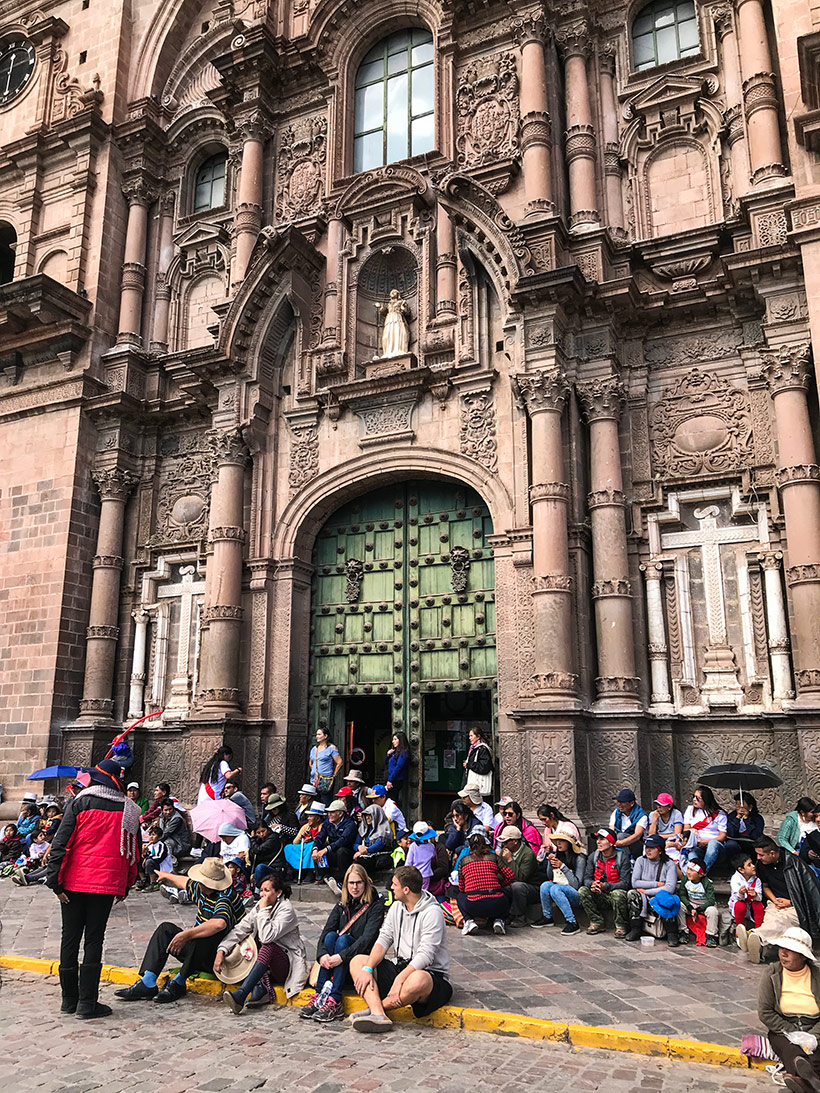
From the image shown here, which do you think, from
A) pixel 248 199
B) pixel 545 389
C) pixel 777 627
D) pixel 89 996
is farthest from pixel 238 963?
pixel 248 199

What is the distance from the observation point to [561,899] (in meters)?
10.3

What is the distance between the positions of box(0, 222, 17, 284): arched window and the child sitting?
860 inches

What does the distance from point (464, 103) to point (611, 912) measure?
14627 millimetres

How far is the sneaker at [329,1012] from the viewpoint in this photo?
275 inches

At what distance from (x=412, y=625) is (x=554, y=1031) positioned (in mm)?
9326

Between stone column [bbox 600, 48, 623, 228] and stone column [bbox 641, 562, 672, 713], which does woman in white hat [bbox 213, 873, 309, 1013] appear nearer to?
stone column [bbox 641, 562, 672, 713]

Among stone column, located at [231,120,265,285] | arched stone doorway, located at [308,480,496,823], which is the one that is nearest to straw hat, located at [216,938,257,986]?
arched stone doorway, located at [308,480,496,823]

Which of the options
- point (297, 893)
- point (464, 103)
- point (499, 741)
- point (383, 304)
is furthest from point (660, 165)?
point (297, 893)

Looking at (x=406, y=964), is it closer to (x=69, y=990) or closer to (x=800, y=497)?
(x=69, y=990)

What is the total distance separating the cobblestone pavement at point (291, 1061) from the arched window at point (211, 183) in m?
18.2

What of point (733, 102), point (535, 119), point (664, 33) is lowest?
point (733, 102)

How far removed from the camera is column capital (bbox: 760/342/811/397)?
42.0 ft

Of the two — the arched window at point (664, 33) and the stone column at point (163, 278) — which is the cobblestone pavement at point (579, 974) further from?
the arched window at point (664, 33)

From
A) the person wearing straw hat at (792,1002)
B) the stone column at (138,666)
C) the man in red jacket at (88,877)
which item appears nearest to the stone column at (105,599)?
the stone column at (138,666)
